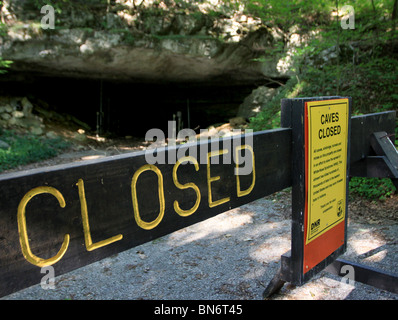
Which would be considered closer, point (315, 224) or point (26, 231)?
point (26, 231)

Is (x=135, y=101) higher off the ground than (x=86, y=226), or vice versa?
(x=135, y=101)

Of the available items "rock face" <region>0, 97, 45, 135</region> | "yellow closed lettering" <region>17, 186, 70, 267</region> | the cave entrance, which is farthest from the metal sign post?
the cave entrance

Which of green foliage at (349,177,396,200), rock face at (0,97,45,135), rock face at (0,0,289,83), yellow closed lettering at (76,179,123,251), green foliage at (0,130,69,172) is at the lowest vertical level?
green foliage at (349,177,396,200)

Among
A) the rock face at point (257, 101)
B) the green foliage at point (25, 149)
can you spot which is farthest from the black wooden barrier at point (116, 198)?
the rock face at point (257, 101)

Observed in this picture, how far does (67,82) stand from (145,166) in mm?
12591

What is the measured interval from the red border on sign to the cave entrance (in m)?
10.7

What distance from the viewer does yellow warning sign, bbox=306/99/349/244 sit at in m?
1.60

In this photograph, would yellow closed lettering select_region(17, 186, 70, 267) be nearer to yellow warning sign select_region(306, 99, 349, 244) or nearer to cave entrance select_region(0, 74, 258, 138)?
yellow warning sign select_region(306, 99, 349, 244)

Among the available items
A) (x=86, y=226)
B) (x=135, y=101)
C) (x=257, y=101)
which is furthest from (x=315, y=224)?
(x=135, y=101)

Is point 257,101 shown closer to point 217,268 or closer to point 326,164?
point 217,268

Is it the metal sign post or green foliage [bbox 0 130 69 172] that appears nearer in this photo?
the metal sign post

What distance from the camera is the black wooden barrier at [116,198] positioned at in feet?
3.06

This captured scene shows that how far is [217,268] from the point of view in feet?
10.1

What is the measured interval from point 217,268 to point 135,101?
1364 centimetres
